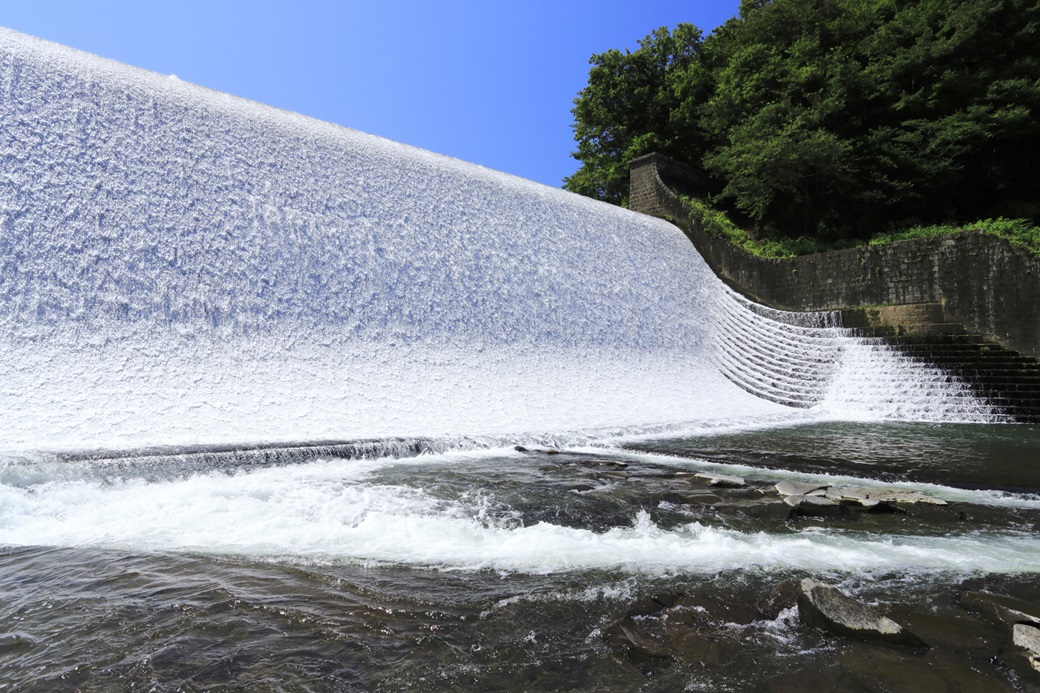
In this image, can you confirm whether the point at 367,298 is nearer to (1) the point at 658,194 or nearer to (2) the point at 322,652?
(2) the point at 322,652

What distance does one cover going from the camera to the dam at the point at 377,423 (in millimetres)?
2125

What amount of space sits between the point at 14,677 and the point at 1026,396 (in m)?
10.5

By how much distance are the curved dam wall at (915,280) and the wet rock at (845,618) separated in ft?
30.6

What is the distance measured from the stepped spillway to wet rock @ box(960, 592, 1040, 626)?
464 cm

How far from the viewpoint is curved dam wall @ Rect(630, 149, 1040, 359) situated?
9430 millimetres

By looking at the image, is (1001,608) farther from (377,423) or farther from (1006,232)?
(1006,232)

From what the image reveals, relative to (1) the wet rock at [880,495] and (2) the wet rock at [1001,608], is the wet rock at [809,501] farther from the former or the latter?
(2) the wet rock at [1001,608]

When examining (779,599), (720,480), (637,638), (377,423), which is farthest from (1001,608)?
(377,423)

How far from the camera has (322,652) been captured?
1.90 m

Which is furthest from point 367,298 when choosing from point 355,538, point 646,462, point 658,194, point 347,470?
point 658,194

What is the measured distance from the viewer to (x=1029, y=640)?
1.90 metres

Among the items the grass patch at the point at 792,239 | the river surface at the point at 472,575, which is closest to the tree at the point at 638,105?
the grass patch at the point at 792,239

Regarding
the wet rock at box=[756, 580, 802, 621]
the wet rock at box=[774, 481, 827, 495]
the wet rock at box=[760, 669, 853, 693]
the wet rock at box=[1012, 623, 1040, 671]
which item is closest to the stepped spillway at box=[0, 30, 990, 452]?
the wet rock at box=[774, 481, 827, 495]

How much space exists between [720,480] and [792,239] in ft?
41.3
